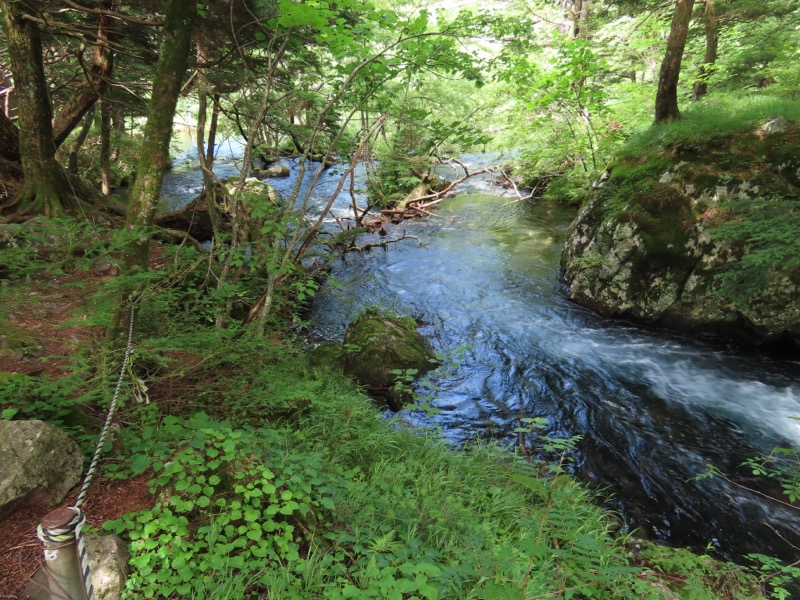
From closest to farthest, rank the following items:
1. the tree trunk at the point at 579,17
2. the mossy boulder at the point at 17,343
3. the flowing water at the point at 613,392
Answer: the mossy boulder at the point at 17,343 < the flowing water at the point at 613,392 < the tree trunk at the point at 579,17

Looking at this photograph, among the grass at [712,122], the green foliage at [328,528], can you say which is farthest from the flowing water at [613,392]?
the grass at [712,122]

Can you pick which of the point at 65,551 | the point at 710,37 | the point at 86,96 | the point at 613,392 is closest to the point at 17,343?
the point at 65,551

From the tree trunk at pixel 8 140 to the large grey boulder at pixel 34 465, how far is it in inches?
322

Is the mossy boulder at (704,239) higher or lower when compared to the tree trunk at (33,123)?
lower

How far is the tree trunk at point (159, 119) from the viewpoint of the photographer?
322 cm

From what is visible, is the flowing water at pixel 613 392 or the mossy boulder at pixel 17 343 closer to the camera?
the mossy boulder at pixel 17 343

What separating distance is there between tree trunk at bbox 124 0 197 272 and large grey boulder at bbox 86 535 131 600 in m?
2.17

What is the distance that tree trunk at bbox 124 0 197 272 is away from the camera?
3.22 metres

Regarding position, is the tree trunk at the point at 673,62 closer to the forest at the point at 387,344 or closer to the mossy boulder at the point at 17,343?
the forest at the point at 387,344

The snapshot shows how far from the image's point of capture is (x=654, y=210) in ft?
23.2

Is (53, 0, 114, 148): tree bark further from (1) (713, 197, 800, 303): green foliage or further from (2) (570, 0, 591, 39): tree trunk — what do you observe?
(2) (570, 0, 591, 39): tree trunk

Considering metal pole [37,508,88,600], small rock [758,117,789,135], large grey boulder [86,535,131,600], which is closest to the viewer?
metal pole [37,508,88,600]

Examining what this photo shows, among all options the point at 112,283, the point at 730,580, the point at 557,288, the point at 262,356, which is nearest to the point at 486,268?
the point at 557,288

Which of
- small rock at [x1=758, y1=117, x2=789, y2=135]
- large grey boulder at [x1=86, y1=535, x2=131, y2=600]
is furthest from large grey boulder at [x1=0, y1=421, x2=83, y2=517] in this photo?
small rock at [x1=758, y1=117, x2=789, y2=135]
